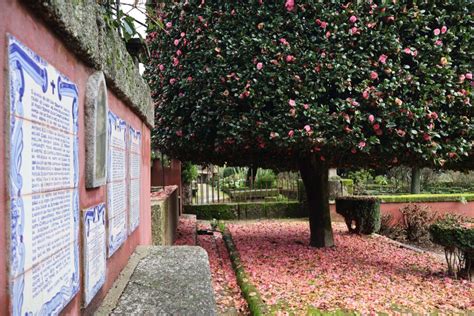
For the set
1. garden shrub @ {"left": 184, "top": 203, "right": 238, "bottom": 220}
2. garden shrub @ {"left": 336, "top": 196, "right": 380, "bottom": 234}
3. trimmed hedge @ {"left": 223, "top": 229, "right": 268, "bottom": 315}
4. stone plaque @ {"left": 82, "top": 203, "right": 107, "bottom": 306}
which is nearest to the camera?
stone plaque @ {"left": 82, "top": 203, "right": 107, "bottom": 306}

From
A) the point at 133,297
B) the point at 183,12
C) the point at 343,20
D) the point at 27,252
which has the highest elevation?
the point at 183,12

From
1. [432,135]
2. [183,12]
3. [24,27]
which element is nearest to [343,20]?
[432,135]

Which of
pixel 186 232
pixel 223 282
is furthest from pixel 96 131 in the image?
pixel 186 232

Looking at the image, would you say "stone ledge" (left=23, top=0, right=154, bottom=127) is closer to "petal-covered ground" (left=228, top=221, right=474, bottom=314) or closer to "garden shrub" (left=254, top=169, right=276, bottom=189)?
"petal-covered ground" (left=228, top=221, right=474, bottom=314)

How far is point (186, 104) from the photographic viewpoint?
7.03 m

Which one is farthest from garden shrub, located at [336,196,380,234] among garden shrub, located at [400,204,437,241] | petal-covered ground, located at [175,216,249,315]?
petal-covered ground, located at [175,216,249,315]

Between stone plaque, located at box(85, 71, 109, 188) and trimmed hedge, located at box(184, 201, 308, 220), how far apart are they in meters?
11.4

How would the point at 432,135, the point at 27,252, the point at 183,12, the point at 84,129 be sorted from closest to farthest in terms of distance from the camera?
the point at 27,252
the point at 84,129
the point at 432,135
the point at 183,12

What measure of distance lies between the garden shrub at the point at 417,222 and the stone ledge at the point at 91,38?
959 cm

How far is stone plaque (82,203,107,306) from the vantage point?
1.98 meters

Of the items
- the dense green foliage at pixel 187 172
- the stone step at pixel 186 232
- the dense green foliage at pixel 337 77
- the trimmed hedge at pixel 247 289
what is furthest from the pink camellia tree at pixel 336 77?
the dense green foliage at pixel 187 172

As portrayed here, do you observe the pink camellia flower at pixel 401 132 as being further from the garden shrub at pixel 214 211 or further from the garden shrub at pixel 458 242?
the garden shrub at pixel 214 211

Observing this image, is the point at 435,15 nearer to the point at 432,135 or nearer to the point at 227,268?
the point at 432,135

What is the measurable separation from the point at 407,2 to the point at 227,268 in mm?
5169
